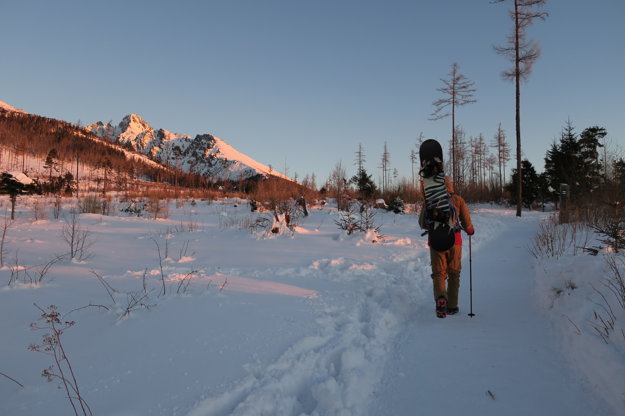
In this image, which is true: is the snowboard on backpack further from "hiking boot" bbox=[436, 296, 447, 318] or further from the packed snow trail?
the packed snow trail

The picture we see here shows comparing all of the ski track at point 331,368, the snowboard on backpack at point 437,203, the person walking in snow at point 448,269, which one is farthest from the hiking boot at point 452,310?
the snowboard on backpack at point 437,203

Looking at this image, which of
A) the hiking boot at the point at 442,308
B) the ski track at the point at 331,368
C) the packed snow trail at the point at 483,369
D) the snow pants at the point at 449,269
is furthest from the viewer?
the snow pants at the point at 449,269

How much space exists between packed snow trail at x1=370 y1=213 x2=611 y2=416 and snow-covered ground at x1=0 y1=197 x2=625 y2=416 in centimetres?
1

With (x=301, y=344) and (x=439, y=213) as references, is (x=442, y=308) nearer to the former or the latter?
(x=439, y=213)

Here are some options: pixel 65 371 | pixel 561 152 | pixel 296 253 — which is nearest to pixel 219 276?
pixel 296 253

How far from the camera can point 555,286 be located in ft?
11.3

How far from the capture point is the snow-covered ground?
1819mm

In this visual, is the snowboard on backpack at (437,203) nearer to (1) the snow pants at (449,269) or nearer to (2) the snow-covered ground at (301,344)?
(1) the snow pants at (449,269)

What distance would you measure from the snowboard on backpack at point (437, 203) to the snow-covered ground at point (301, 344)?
3.33 feet

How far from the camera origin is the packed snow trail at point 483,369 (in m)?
1.91

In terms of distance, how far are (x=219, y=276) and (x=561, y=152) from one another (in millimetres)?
30389

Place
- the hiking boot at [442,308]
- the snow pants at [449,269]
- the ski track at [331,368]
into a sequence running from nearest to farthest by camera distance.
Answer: the ski track at [331,368]
the hiking boot at [442,308]
the snow pants at [449,269]

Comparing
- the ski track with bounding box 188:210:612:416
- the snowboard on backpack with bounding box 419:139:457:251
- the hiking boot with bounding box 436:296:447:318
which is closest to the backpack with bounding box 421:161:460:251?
the snowboard on backpack with bounding box 419:139:457:251

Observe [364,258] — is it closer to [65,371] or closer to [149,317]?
[149,317]
